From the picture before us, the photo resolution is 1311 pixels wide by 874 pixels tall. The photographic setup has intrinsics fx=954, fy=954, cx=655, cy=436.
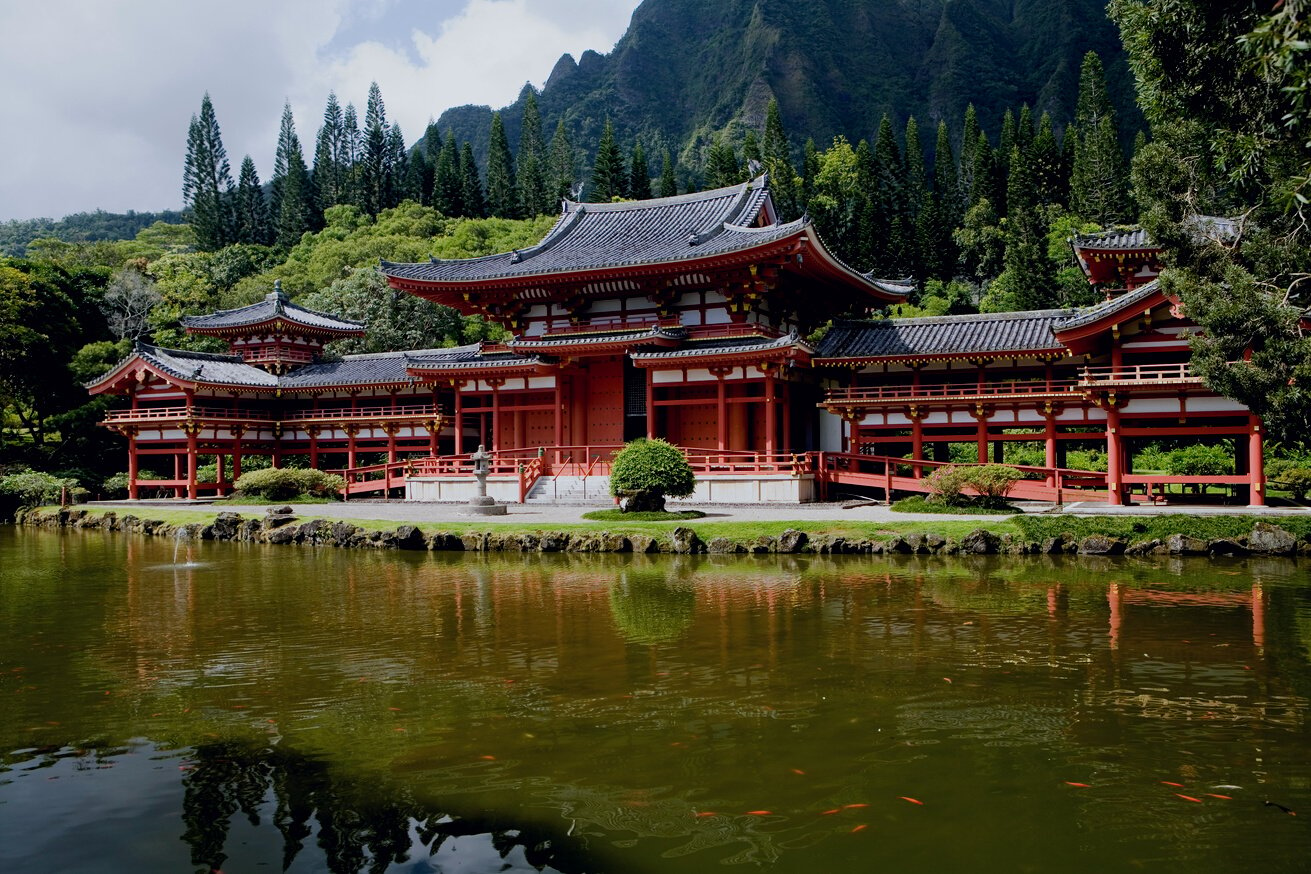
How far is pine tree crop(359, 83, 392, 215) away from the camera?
3620 inches

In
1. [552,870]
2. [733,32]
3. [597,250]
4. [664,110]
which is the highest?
[733,32]

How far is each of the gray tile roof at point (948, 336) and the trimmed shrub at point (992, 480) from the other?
7.13m

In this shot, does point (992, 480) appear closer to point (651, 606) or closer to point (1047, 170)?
point (651, 606)

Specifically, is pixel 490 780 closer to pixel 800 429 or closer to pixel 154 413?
pixel 800 429

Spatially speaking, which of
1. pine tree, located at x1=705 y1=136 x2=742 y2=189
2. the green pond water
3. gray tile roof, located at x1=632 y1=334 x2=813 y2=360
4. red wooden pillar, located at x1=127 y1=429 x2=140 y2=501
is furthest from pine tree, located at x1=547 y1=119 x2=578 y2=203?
the green pond water

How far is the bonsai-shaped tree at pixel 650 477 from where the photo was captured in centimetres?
2484

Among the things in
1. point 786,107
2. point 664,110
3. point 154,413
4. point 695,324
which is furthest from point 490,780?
point 664,110

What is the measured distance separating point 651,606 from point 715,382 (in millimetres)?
19148

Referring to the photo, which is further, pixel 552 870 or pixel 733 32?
pixel 733 32

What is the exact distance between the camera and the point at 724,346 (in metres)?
31.3

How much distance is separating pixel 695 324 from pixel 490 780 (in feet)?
91.3

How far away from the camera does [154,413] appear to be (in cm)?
3972

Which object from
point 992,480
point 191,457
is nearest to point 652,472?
point 992,480

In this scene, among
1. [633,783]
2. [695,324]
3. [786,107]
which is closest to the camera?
[633,783]
